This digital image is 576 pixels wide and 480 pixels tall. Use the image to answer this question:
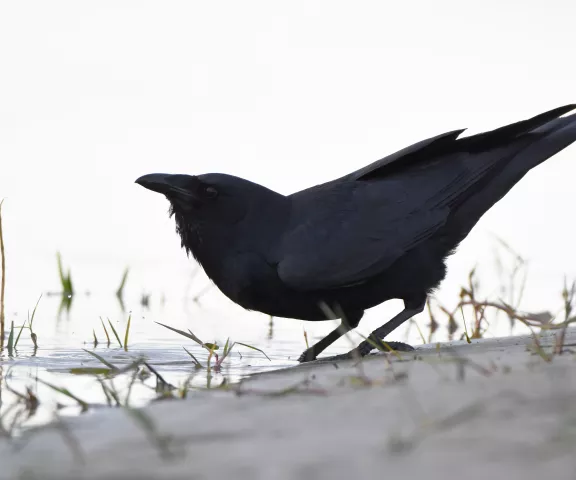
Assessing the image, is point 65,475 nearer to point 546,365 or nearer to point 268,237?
point 546,365

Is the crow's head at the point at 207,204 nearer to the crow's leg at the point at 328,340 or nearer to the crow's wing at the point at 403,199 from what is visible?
the crow's wing at the point at 403,199

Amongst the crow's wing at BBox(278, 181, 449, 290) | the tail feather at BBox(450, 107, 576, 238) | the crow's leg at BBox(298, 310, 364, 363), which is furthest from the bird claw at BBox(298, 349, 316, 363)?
the tail feather at BBox(450, 107, 576, 238)

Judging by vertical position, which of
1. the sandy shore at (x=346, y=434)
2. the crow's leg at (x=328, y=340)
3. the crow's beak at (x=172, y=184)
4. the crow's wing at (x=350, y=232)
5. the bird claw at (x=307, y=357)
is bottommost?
the bird claw at (x=307, y=357)

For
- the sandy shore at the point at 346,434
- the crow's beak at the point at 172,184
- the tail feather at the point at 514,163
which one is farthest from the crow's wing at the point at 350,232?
the sandy shore at the point at 346,434

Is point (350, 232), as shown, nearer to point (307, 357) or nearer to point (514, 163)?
point (307, 357)

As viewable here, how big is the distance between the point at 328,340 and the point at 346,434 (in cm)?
277

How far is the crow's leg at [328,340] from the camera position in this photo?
4.28 metres

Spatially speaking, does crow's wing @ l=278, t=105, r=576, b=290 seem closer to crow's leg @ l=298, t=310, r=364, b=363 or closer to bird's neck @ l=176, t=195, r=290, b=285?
bird's neck @ l=176, t=195, r=290, b=285

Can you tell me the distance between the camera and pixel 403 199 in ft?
16.0

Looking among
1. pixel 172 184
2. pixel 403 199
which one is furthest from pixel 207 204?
pixel 403 199

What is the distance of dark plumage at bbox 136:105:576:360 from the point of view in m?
4.41

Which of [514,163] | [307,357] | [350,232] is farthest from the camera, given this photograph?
[514,163]

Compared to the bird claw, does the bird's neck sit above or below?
above

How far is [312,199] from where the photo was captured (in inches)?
189
